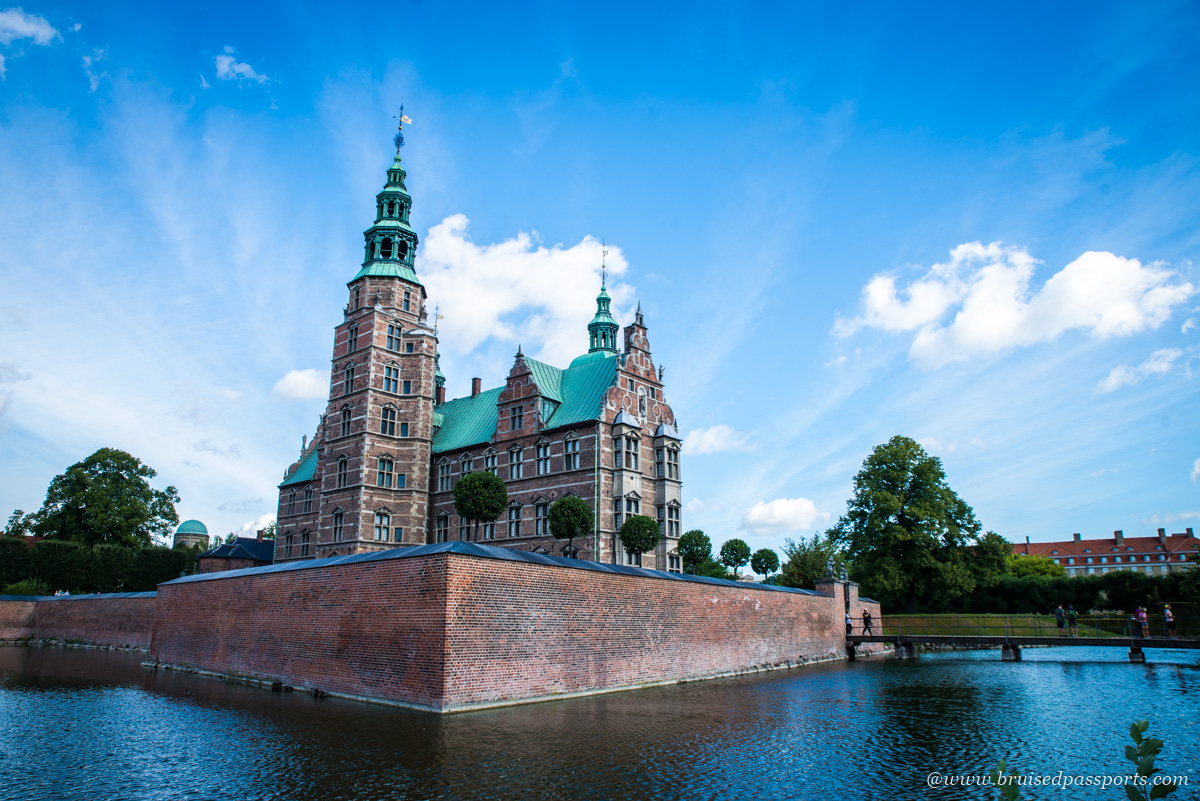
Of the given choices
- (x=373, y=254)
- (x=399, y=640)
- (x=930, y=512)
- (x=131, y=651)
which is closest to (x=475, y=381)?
(x=373, y=254)

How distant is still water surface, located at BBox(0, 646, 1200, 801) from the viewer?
35.5 ft

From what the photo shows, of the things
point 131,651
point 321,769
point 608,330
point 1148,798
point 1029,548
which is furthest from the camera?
point 1029,548

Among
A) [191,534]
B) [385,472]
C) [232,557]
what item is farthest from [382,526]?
[191,534]

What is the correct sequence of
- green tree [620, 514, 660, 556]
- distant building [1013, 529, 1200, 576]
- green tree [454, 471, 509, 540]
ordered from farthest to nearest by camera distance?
Answer: distant building [1013, 529, 1200, 576] < green tree [620, 514, 660, 556] < green tree [454, 471, 509, 540]

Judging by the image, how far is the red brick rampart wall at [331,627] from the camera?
17.8m

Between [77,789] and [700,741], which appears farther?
[700,741]

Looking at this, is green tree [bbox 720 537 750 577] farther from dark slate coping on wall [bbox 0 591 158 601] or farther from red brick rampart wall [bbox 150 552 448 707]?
dark slate coping on wall [bbox 0 591 158 601]

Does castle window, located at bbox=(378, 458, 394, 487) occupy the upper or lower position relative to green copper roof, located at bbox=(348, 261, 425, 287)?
lower

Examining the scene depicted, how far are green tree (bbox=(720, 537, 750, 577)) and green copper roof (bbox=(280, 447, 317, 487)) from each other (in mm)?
28930

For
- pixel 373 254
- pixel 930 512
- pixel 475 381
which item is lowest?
pixel 930 512

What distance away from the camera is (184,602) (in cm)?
2889

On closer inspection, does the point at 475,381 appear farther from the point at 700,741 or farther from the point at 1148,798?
the point at 1148,798

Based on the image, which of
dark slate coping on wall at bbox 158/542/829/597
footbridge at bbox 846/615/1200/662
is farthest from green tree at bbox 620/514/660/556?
footbridge at bbox 846/615/1200/662

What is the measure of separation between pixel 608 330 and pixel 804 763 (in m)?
54.2
